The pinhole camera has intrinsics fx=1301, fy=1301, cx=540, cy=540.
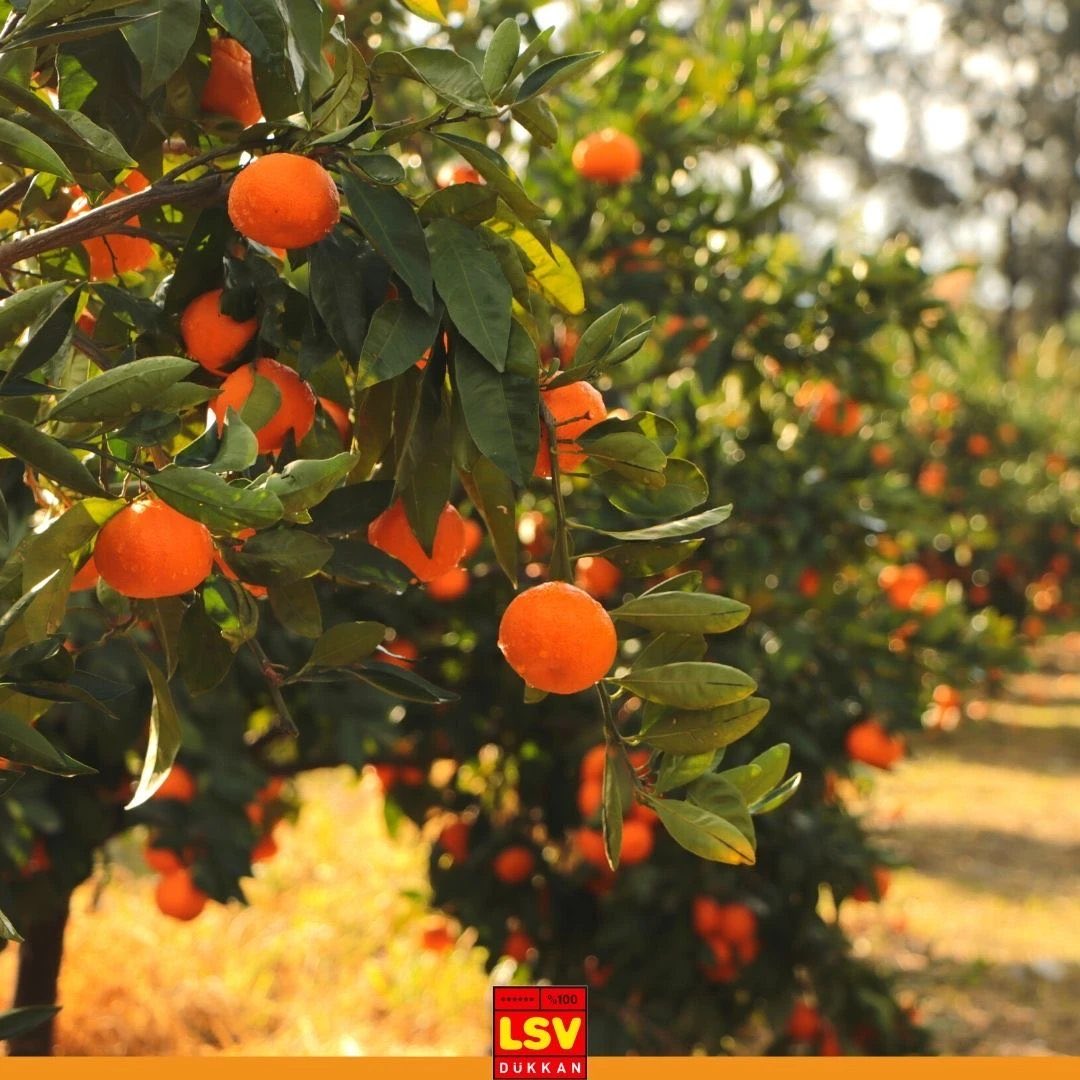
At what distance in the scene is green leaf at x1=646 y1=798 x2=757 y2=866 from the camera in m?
0.68

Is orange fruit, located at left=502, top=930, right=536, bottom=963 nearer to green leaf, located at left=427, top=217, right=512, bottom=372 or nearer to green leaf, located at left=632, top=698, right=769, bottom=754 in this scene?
green leaf, located at left=632, top=698, right=769, bottom=754

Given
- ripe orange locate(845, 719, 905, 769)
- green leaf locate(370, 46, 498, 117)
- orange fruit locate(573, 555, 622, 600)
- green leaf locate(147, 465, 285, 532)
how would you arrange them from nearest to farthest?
green leaf locate(147, 465, 285, 532)
green leaf locate(370, 46, 498, 117)
orange fruit locate(573, 555, 622, 600)
ripe orange locate(845, 719, 905, 769)

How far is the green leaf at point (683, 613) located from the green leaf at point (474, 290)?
0.52 ft

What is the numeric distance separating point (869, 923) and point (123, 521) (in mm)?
3427

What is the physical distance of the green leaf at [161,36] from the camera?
25.4 inches

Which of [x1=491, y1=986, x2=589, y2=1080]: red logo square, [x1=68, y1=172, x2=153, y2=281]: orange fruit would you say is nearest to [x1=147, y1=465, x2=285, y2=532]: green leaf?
[x1=68, y1=172, x2=153, y2=281]: orange fruit

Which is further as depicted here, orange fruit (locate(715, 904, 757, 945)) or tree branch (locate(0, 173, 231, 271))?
orange fruit (locate(715, 904, 757, 945))

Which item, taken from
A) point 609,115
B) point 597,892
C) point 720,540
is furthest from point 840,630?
point 609,115

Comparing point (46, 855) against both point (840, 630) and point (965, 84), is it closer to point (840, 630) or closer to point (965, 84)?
point (840, 630)

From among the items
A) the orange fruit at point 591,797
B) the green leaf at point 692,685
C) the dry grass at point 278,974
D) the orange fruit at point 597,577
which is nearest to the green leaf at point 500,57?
the green leaf at point 692,685

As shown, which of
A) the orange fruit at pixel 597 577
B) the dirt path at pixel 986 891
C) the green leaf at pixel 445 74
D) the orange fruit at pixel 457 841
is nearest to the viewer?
the green leaf at pixel 445 74

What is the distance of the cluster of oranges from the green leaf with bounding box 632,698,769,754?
1500 mm

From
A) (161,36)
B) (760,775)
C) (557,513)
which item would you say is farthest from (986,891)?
(161,36)

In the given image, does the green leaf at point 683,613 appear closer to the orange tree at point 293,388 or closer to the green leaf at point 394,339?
the orange tree at point 293,388
